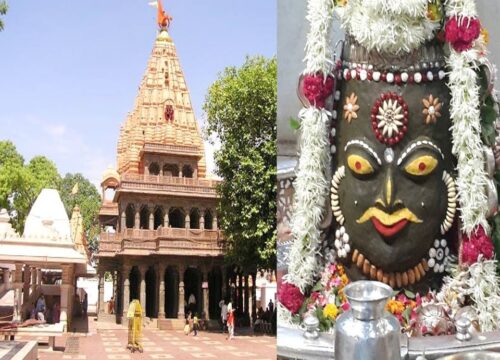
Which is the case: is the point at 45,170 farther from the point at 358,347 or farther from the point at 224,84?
the point at 358,347

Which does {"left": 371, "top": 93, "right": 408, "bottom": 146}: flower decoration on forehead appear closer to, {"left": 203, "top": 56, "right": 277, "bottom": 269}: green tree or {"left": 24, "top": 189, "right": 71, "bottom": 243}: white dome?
{"left": 203, "top": 56, "right": 277, "bottom": 269}: green tree

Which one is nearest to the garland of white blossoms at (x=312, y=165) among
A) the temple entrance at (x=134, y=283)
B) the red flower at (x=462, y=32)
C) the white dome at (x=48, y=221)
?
the red flower at (x=462, y=32)

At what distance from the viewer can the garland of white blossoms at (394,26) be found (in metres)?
4.82

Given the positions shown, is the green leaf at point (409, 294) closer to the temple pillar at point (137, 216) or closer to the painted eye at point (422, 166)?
the painted eye at point (422, 166)

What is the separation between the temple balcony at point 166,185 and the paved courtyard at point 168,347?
6.86m

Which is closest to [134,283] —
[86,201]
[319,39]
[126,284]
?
[126,284]

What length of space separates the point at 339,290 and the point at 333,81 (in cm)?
170

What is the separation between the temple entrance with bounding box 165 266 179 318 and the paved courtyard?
567 cm

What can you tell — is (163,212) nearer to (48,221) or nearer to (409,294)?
(48,221)

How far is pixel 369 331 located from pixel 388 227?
1.55 metres

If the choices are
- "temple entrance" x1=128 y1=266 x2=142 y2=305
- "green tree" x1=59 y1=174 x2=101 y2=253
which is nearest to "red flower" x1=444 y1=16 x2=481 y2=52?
"temple entrance" x1=128 y1=266 x2=142 y2=305

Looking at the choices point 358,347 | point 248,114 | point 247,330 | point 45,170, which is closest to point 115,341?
point 247,330

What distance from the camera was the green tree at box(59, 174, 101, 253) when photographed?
36.4 meters

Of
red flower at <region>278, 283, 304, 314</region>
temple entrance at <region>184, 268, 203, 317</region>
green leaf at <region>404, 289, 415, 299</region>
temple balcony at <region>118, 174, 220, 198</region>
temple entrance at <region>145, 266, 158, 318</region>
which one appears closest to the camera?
green leaf at <region>404, 289, 415, 299</region>
